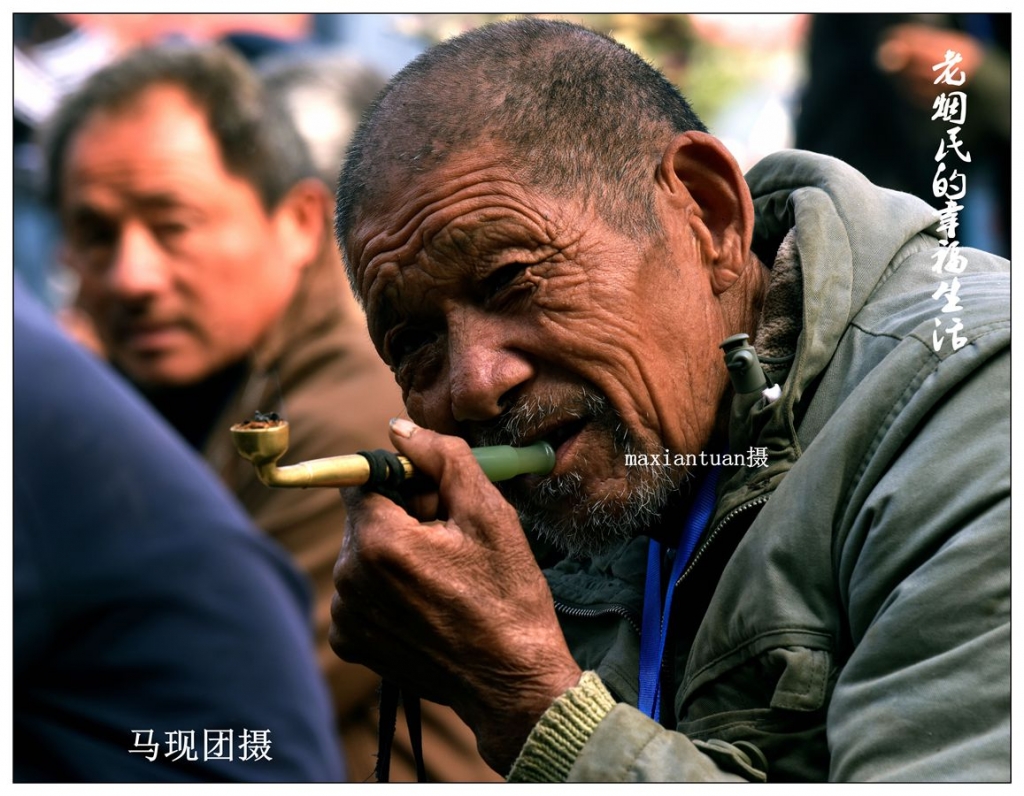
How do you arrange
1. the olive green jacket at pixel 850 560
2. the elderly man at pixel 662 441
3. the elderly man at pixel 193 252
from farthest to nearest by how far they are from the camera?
the elderly man at pixel 193 252, the elderly man at pixel 662 441, the olive green jacket at pixel 850 560

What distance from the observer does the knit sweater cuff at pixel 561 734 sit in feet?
8.20

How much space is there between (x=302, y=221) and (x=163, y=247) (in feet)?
2.39

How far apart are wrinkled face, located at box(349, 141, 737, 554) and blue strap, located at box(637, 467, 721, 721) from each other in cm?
7

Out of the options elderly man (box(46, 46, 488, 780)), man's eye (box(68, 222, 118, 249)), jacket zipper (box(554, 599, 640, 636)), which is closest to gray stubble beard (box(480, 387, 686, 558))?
jacket zipper (box(554, 599, 640, 636))

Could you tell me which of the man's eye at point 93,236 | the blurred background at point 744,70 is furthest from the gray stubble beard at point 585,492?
the man's eye at point 93,236

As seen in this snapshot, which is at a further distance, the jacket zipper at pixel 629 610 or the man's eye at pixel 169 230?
the man's eye at pixel 169 230

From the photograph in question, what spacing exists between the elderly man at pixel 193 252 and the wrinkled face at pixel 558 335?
1.95m

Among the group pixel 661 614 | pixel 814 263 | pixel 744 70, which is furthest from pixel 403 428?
pixel 744 70

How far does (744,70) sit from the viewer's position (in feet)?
20.1

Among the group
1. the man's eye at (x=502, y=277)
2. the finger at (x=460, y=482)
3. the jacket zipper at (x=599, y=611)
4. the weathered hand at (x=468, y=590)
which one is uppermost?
the man's eye at (x=502, y=277)

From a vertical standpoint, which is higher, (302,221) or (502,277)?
(502,277)

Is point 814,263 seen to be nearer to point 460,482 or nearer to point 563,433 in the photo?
point 563,433

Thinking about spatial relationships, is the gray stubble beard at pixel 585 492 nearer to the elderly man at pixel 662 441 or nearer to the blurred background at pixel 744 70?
the elderly man at pixel 662 441

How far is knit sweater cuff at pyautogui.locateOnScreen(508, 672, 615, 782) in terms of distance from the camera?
250cm
